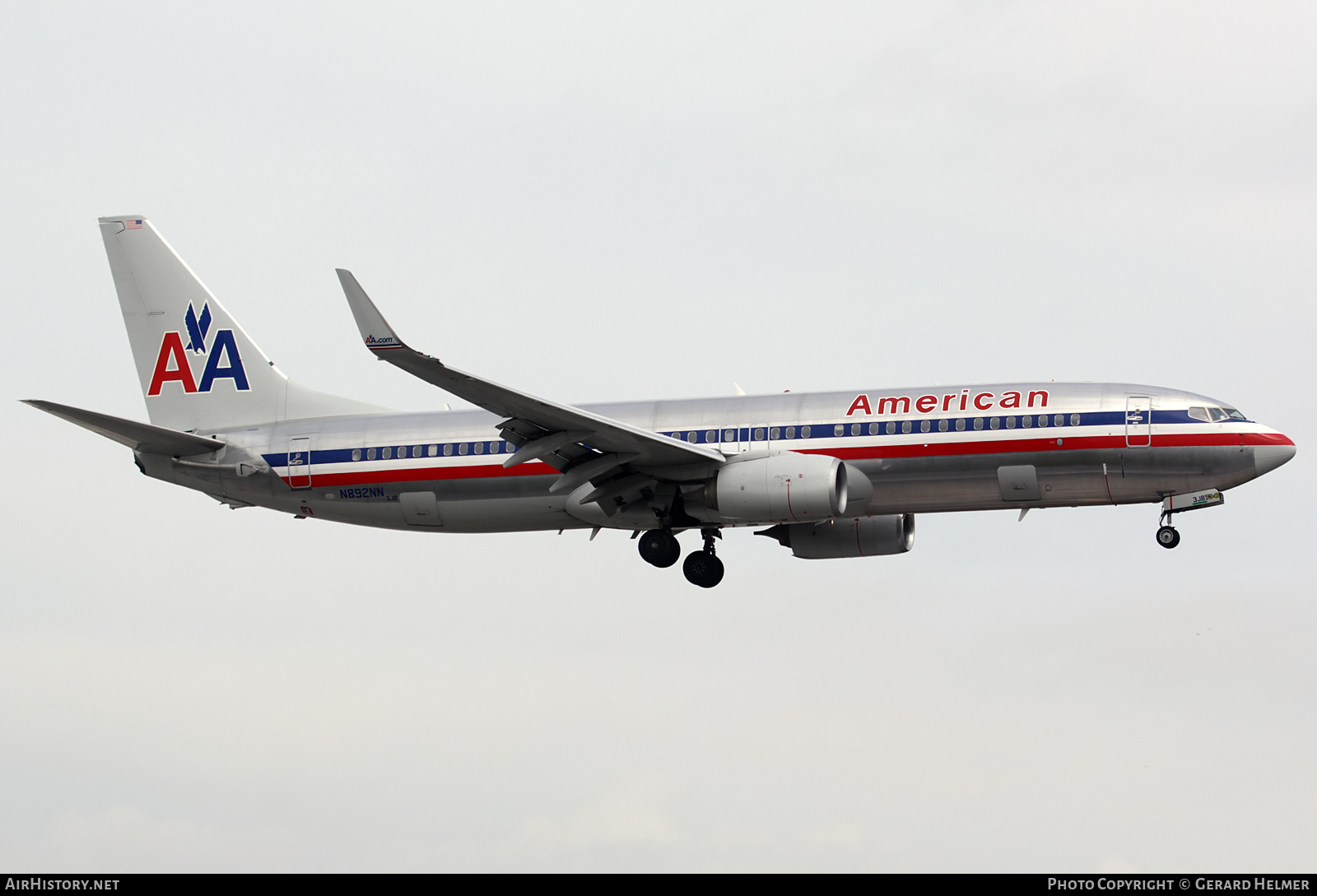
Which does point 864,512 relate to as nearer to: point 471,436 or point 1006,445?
point 1006,445

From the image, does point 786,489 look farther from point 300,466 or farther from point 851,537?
point 300,466

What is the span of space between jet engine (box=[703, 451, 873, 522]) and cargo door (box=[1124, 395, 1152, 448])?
19.0 ft

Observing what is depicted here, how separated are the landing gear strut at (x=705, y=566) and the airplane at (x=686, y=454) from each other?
4cm

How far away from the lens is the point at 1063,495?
121 feet

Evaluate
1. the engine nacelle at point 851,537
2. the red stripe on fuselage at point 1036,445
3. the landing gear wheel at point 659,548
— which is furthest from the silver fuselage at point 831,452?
the engine nacelle at point 851,537

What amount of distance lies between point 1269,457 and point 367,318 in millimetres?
19634

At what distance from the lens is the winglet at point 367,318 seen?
32.1 meters

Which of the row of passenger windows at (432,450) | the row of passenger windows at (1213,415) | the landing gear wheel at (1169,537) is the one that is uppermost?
the row of passenger windows at (432,450)

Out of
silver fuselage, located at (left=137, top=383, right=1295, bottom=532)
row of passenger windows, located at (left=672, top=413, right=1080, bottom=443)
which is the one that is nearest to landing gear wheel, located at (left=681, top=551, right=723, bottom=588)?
silver fuselage, located at (left=137, top=383, right=1295, bottom=532)

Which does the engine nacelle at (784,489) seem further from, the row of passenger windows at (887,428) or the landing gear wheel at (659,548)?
the landing gear wheel at (659,548)

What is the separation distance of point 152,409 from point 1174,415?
87.2 ft

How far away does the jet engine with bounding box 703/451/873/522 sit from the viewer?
1417 inches

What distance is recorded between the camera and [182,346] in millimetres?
44906

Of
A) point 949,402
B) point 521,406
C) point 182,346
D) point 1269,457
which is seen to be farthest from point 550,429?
point 1269,457
